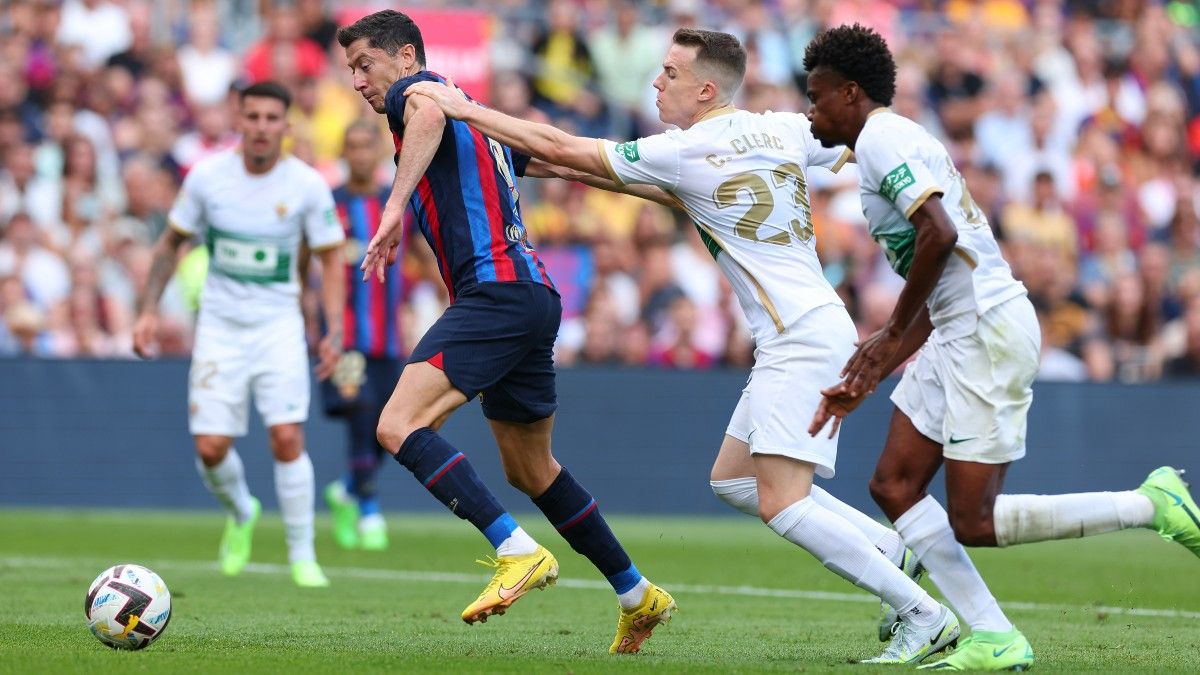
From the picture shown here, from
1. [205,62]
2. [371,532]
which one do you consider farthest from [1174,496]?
[205,62]

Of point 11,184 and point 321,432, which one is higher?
point 11,184

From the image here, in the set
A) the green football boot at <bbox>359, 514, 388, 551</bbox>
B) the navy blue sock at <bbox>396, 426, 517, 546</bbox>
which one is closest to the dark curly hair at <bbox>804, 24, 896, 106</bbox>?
the navy blue sock at <bbox>396, 426, 517, 546</bbox>

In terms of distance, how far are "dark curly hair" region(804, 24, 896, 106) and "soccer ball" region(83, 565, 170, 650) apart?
128 inches

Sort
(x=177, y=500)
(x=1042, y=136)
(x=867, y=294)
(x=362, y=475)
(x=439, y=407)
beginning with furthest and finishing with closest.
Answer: (x=1042, y=136), (x=867, y=294), (x=177, y=500), (x=362, y=475), (x=439, y=407)

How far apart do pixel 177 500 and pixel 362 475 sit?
11.8 ft

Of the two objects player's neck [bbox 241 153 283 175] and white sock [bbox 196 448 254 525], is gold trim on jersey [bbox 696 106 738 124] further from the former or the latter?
white sock [bbox 196 448 254 525]

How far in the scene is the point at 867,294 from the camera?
16.9 meters

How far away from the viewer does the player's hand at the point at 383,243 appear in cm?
640

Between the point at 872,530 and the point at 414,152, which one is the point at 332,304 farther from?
the point at 872,530

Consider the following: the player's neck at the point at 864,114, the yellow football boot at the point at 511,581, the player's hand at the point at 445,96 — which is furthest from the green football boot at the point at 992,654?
the player's hand at the point at 445,96

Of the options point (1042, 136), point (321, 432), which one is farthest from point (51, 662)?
point (1042, 136)

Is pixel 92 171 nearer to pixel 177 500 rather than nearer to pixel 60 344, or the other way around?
pixel 60 344

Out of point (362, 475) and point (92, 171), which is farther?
point (92, 171)

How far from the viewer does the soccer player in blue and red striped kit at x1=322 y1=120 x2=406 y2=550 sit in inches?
509
